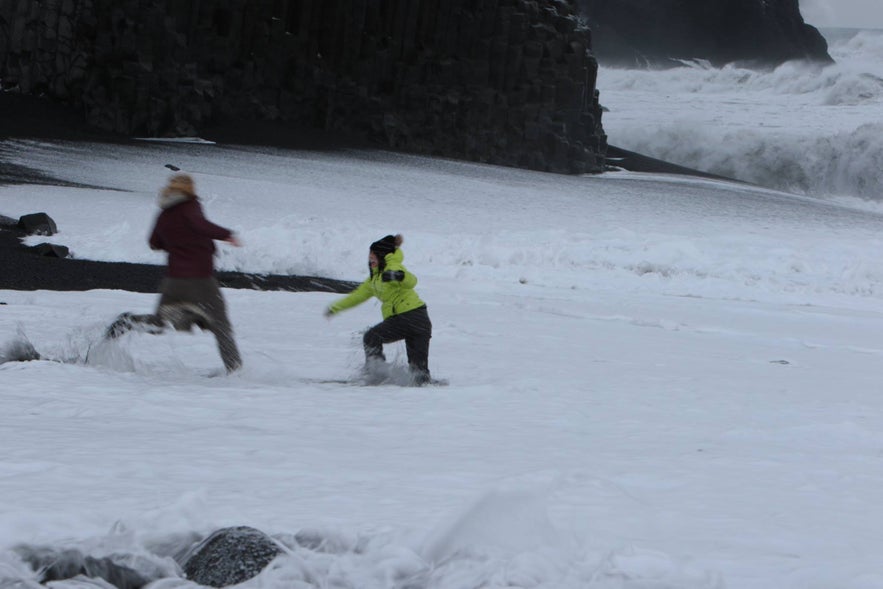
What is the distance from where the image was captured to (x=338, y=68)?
247 feet

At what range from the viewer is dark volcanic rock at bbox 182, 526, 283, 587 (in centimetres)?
325

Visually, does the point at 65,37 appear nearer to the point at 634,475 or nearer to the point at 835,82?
the point at 634,475

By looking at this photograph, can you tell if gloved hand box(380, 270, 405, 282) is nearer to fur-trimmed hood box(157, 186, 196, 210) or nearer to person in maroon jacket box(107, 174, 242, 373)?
person in maroon jacket box(107, 174, 242, 373)

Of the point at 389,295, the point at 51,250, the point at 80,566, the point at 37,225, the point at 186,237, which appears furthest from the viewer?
the point at 37,225

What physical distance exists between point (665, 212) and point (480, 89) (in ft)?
98.9

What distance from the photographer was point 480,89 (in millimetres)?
78812

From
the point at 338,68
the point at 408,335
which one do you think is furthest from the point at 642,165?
the point at 408,335

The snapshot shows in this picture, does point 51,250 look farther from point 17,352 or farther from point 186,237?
point 186,237

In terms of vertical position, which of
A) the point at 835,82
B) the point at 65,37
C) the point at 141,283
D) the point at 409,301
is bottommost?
the point at 141,283

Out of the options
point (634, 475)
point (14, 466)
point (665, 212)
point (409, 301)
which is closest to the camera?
point (14, 466)

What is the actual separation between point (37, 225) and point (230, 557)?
16709 millimetres

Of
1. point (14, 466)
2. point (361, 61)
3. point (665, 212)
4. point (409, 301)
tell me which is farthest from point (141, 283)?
point (361, 61)

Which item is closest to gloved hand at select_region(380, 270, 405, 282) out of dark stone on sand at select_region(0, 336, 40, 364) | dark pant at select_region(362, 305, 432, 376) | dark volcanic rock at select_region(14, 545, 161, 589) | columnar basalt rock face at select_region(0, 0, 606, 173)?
dark pant at select_region(362, 305, 432, 376)

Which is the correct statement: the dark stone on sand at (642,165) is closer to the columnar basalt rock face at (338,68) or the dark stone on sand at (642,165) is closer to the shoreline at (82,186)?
the shoreline at (82,186)
